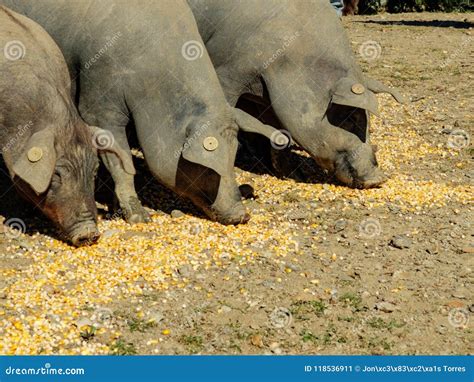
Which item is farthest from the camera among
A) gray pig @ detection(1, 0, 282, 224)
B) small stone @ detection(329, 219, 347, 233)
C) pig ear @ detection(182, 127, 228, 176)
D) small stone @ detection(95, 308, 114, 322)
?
small stone @ detection(329, 219, 347, 233)

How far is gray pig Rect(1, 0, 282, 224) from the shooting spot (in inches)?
281

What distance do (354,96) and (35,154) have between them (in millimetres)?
3337

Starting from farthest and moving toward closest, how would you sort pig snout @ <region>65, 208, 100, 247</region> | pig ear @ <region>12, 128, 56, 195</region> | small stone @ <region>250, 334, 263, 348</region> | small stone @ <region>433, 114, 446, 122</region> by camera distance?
small stone @ <region>433, 114, 446, 122</region> → pig snout @ <region>65, 208, 100, 247</region> → pig ear @ <region>12, 128, 56, 195</region> → small stone @ <region>250, 334, 263, 348</region>

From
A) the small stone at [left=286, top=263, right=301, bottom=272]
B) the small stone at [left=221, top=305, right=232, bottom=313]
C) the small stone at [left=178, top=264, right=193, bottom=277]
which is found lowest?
the small stone at [left=286, top=263, right=301, bottom=272]

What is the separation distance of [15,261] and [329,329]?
267 centimetres

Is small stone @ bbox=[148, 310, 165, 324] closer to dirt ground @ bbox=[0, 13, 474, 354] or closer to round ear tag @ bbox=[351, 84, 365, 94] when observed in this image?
dirt ground @ bbox=[0, 13, 474, 354]

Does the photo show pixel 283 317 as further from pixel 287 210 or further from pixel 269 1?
pixel 269 1

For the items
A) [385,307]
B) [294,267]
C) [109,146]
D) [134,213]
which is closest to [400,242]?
[294,267]

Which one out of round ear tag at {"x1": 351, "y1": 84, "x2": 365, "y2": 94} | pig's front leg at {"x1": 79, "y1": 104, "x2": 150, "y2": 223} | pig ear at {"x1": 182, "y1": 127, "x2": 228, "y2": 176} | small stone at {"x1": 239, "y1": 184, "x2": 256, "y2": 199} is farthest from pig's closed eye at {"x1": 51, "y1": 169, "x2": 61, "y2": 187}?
round ear tag at {"x1": 351, "y1": 84, "x2": 365, "y2": 94}

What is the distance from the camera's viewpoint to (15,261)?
6371 mm

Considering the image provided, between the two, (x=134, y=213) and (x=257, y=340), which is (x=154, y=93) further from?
(x=257, y=340)

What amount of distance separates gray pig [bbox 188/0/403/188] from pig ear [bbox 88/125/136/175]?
68.3 inches

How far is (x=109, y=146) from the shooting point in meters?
6.99

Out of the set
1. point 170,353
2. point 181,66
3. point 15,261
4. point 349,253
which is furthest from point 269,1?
point 170,353
